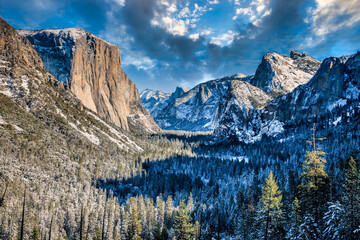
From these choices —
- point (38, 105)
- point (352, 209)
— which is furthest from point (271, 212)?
point (38, 105)

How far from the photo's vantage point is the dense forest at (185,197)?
23031 mm

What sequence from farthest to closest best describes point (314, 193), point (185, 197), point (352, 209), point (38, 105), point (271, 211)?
1. point (38, 105)
2. point (185, 197)
3. point (271, 211)
4. point (314, 193)
5. point (352, 209)

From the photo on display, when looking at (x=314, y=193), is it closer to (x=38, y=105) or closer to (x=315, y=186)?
(x=315, y=186)

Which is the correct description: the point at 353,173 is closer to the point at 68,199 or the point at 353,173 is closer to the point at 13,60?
the point at 68,199

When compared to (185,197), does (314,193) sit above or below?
above

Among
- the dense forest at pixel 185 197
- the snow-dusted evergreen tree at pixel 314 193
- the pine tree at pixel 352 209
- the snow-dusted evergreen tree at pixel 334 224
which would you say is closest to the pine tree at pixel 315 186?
the snow-dusted evergreen tree at pixel 314 193

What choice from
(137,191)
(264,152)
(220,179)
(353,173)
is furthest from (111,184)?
(264,152)

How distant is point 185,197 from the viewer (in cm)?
10812

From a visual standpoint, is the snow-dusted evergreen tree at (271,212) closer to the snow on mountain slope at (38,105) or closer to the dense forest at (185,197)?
the dense forest at (185,197)

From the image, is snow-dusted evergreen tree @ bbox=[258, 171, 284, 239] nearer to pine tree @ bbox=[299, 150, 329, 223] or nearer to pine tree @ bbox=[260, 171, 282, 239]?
pine tree @ bbox=[260, 171, 282, 239]

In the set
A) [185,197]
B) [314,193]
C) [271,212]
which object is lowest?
[185,197]

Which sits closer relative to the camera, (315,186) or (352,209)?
(352,209)

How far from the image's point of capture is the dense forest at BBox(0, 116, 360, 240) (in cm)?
2303

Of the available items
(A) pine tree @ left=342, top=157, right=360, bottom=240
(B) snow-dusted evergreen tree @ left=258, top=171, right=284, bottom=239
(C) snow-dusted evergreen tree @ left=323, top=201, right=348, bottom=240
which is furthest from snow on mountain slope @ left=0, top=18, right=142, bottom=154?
(A) pine tree @ left=342, top=157, right=360, bottom=240
